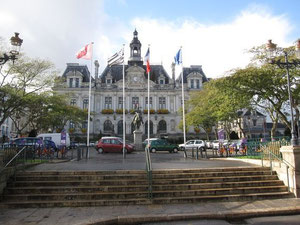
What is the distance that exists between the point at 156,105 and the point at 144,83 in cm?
665

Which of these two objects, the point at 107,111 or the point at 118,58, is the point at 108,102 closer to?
the point at 107,111

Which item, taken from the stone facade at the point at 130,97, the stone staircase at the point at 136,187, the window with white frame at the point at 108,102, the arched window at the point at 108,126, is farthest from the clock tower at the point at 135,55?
the stone staircase at the point at 136,187

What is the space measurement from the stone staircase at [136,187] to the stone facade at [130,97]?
151 ft

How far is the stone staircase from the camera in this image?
834 cm

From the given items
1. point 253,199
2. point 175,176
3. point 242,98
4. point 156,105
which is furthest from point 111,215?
point 156,105

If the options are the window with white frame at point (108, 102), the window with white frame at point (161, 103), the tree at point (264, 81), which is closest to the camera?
the tree at point (264, 81)

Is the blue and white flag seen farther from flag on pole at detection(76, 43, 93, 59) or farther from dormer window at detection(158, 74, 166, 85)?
dormer window at detection(158, 74, 166, 85)

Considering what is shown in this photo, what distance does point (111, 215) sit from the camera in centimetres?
701

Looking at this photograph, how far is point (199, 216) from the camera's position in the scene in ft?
22.9

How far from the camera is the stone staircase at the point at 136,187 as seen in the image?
8.34 meters

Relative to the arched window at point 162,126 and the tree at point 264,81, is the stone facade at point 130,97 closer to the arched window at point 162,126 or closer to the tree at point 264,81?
the arched window at point 162,126

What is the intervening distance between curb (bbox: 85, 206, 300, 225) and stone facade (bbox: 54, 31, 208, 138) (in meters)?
48.5

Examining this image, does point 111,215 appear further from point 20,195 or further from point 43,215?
point 20,195

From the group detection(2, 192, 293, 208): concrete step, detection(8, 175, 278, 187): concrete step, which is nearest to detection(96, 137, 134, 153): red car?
detection(8, 175, 278, 187): concrete step
